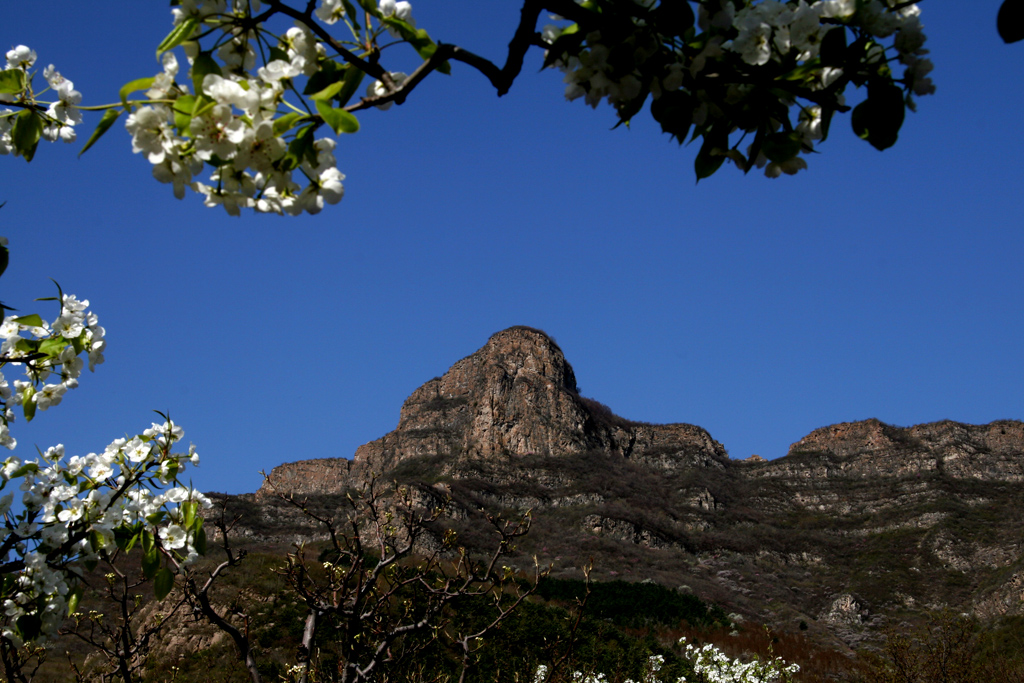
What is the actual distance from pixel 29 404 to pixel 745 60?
1.95 m

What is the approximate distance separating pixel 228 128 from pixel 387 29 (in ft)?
1.10

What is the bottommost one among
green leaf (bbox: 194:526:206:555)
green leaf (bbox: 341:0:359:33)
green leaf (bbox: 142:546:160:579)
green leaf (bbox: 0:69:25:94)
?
green leaf (bbox: 142:546:160:579)

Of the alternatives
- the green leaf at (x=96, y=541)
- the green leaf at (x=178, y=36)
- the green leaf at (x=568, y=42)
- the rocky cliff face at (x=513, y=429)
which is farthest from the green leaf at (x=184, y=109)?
the rocky cliff face at (x=513, y=429)

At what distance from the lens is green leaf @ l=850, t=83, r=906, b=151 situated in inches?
37.1

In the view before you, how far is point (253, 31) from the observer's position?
41.0 inches

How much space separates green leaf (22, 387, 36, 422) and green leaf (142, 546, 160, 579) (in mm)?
709

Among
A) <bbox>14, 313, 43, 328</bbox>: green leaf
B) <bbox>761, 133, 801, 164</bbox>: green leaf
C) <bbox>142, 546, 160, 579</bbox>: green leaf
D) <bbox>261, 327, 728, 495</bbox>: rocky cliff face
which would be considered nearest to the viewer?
<bbox>761, 133, 801, 164</bbox>: green leaf

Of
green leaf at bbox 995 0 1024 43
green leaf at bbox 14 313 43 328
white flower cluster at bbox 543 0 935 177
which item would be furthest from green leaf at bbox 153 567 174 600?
green leaf at bbox 995 0 1024 43

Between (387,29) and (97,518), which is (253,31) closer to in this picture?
(387,29)

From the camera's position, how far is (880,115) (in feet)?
3.13

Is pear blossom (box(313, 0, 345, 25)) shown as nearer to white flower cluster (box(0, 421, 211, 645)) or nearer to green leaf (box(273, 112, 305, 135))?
green leaf (box(273, 112, 305, 135))

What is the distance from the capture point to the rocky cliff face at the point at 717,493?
119 ft

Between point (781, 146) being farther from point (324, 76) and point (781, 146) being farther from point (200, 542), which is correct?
point (200, 542)

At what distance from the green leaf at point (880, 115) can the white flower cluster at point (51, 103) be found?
4.69 feet
